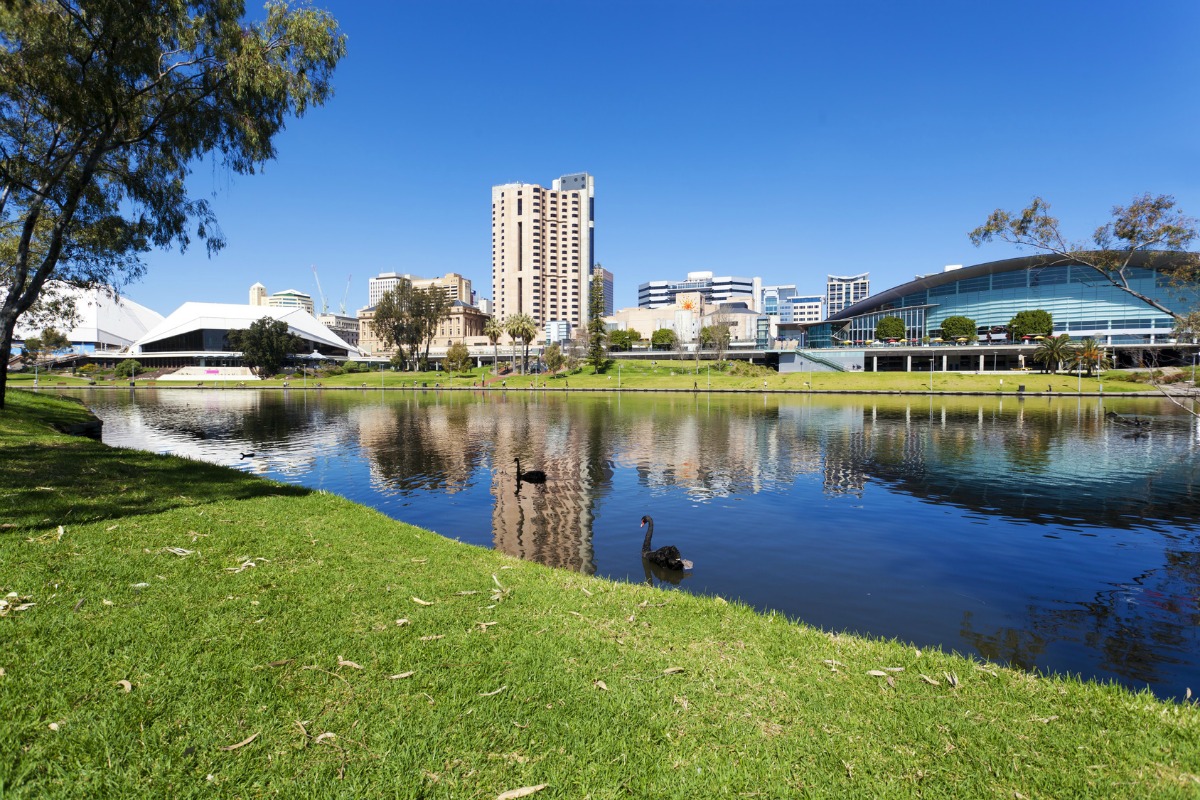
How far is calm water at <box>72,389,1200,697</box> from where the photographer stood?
12.0 meters

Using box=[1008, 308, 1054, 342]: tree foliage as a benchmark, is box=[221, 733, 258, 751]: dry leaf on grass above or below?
below

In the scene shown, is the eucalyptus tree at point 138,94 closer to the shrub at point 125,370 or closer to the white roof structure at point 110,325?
the shrub at point 125,370

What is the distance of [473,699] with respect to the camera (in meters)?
5.72

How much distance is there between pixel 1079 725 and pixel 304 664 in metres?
7.55

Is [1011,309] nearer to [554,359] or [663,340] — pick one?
[663,340]

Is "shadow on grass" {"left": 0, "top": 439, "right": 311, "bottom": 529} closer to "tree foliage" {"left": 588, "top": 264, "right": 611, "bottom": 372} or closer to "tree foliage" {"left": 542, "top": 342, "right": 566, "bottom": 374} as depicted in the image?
"tree foliage" {"left": 588, "top": 264, "right": 611, "bottom": 372}

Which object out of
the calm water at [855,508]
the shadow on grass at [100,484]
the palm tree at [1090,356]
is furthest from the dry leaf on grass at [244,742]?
the palm tree at [1090,356]

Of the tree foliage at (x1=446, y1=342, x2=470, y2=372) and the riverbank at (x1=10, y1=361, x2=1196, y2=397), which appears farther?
the tree foliage at (x1=446, y1=342, x2=470, y2=372)

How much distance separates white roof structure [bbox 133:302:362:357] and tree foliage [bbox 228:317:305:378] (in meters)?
16.6

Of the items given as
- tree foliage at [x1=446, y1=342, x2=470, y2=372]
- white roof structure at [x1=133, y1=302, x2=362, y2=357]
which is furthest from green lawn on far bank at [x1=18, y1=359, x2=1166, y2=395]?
white roof structure at [x1=133, y1=302, x2=362, y2=357]

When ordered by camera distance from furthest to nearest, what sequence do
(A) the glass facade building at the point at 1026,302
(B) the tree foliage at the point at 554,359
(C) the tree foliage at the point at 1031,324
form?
(B) the tree foliage at the point at 554,359, (A) the glass facade building at the point at 1026,302, (C) the tree foliage at the point at 1031,324

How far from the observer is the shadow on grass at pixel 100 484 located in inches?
422

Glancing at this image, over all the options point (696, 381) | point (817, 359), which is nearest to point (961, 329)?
point (817, 359)

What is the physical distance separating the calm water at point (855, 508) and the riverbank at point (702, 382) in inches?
1471
